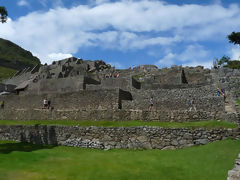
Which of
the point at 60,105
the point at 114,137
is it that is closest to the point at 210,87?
the point at 114,137

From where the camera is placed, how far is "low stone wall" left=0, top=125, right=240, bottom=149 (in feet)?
34.5

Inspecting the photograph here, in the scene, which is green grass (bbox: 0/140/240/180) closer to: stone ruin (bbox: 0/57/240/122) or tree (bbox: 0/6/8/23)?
stone ruin (bbox: 0/57/240/122)

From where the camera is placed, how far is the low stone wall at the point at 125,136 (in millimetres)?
10516

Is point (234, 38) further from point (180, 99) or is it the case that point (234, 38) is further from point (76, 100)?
point (76, 100)

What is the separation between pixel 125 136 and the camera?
39.5 feet

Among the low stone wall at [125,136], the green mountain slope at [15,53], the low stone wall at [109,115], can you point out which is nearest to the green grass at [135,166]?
the low stone wall at [125,136]

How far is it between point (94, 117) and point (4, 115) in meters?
12.2

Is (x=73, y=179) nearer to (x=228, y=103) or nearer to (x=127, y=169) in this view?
(x=127, y=169)

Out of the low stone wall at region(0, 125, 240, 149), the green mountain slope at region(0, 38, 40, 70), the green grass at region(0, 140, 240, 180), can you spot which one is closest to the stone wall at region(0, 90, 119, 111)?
the low stone wall at region(0, 125, 240, 149)

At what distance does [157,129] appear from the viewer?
11.4 metres

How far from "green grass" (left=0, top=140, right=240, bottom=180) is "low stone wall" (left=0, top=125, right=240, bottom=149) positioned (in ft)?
3.07

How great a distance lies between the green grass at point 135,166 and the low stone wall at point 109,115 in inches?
128

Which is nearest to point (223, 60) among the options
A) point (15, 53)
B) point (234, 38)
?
point (234, 38)

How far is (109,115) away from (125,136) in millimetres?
3949
